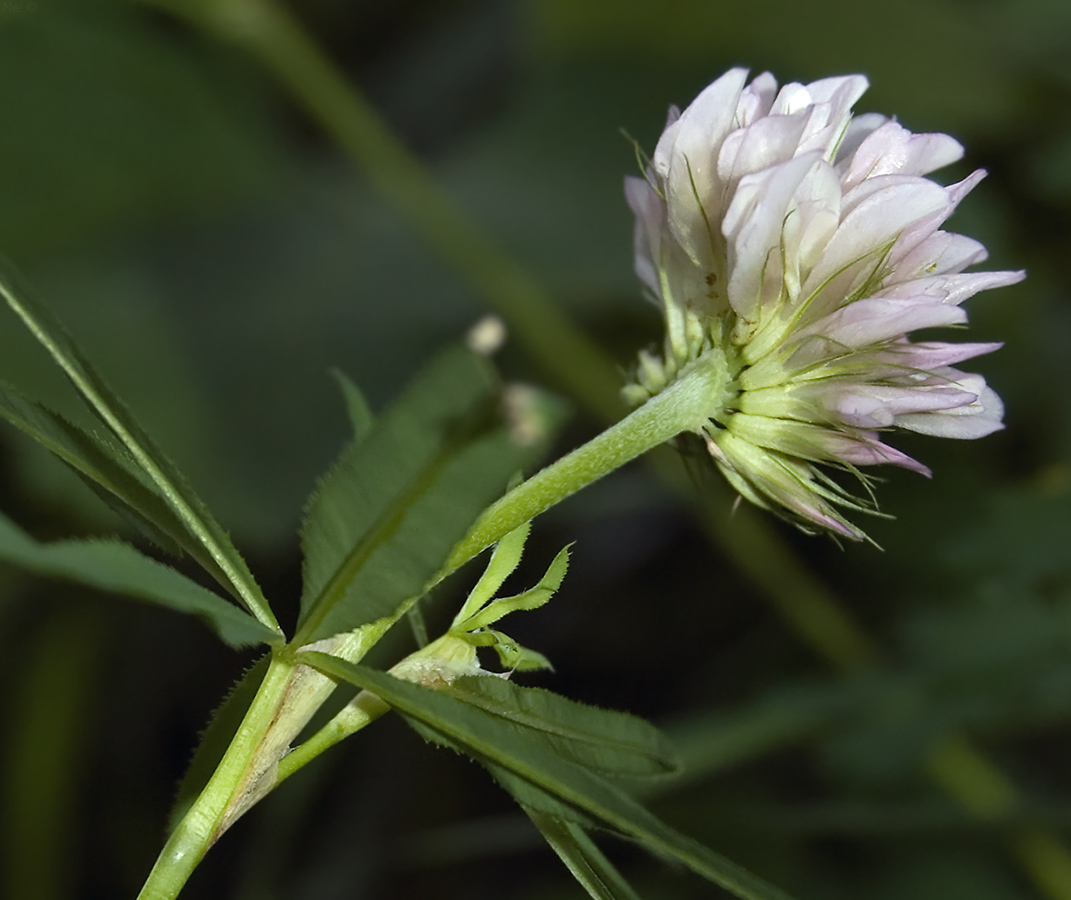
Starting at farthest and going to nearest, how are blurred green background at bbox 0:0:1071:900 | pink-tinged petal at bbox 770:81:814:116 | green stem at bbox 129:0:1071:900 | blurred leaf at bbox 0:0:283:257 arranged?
blurred leaf at bbox 0:0:283:257 < green stem at bbox 129:0:1071:900 < blurred green background at bbox 0:0:1071:900 < pink-tinged petal at bbox 770:81:814:116

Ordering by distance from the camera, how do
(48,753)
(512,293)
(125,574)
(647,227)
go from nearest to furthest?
(125,574)
(647,227)
(48,753)
(512,293)

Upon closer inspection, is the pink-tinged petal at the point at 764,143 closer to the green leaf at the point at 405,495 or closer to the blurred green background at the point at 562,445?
the green leaf at the point at 405,495

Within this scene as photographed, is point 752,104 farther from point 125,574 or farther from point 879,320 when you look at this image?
→ point 125,574

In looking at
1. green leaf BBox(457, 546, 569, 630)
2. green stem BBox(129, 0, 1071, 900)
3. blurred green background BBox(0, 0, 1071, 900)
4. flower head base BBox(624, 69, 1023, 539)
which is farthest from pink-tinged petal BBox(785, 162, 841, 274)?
green stem BBox(129, 0, 1071, 900)

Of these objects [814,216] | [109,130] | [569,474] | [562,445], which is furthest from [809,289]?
[109,130]

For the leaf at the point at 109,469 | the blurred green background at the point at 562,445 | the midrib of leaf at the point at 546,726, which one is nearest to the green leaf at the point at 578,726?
the midrib of leaf at the point at 546,726

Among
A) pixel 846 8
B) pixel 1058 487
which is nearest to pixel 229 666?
pixel 1058 487

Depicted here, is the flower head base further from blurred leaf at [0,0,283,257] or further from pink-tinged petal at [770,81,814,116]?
blurred leaf at [0,0,283,257]
